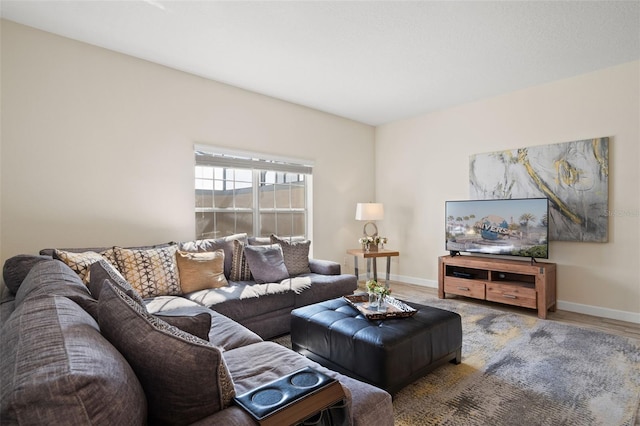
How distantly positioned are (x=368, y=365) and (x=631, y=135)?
370cm

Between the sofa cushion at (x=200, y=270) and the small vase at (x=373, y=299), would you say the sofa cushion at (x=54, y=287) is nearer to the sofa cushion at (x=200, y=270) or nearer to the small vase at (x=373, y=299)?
the sofa cushion at (x=200, y=270)

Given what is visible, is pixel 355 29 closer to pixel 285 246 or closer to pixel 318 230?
pixel 285 246

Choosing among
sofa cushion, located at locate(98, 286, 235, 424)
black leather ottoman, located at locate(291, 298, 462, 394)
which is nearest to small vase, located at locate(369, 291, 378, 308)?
black leather ottoman, located at locate(291, 298, 462, 394)

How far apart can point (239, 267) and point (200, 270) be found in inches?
19.0

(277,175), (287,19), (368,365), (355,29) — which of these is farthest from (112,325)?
(277,175)

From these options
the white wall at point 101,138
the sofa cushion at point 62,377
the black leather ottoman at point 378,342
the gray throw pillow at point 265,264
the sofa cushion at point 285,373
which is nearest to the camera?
the sofa cushion at point 62,377

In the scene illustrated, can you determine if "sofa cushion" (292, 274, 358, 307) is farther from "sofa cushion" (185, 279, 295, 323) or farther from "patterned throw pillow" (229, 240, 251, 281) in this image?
"patterned throw pillow" (229, 240, 251, 281)

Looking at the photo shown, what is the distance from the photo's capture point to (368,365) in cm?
199

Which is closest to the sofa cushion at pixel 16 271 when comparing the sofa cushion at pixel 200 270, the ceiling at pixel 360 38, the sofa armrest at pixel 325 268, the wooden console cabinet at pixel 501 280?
the sofa cushion at pixel 200 270

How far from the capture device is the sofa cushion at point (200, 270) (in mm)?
2938

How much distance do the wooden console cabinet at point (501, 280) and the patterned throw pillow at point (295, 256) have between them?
6.22ft

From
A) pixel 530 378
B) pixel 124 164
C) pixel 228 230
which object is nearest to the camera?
pixel 530 378

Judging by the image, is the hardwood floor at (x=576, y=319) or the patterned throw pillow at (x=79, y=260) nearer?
the patterned throw pillow at (x=79, y=260)

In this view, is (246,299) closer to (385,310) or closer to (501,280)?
(385,310)
